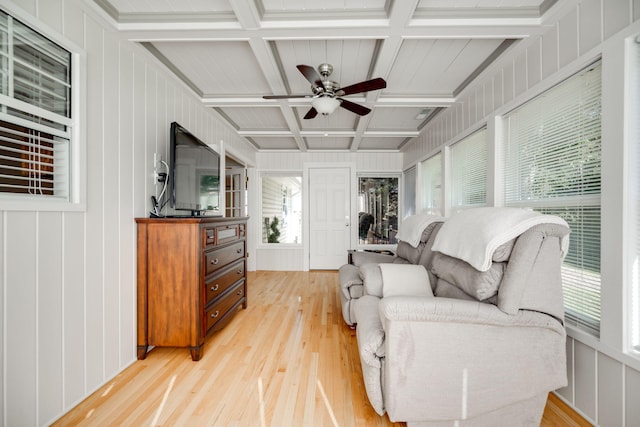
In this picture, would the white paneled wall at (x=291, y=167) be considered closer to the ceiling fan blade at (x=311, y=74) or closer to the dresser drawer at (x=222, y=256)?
the dresser drawer at (x=222, y=256)

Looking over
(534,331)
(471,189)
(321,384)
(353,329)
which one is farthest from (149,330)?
(471,189)

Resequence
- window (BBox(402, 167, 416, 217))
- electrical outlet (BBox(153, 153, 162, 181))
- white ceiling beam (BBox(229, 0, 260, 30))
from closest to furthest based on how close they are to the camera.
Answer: white ceiling beam (BBox(229, 0, 260, 30)) < electrical outlet (BBox(153, 153, 162, 181)) < window (BBox(402, 167, 416, 217))

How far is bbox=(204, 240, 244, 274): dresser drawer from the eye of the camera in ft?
7.22

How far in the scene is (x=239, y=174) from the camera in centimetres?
508

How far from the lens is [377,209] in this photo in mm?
5527

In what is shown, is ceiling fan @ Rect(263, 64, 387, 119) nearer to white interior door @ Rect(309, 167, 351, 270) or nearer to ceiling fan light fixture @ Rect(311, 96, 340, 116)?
ceiling fan light fixture @ Rect(311, 96, 340, 116)

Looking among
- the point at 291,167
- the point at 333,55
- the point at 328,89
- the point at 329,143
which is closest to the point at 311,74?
the point at 328,89

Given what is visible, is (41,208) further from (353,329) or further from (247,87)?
(353,329)

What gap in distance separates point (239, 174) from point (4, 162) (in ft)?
12.6

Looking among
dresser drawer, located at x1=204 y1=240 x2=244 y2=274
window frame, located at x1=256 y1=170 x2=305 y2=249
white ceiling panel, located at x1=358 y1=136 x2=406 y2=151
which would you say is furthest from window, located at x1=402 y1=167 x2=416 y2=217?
dresser drawer, located at x1=204 y1=240 x2=244 y2=274

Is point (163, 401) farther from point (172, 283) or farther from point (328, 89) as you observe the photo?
point (328, 89)

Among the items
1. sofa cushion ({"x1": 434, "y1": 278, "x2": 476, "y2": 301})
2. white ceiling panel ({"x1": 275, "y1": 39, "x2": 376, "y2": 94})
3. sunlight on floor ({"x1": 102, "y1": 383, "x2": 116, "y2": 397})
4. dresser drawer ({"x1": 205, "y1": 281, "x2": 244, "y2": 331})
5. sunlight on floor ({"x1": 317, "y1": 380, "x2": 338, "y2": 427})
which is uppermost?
white ceiling panel ({"x1": 275, "y1": 39, "x2": 376, "y2": 94})

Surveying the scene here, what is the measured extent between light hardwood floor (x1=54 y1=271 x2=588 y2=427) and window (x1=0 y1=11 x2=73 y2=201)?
1.25 metres

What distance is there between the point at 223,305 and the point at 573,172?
2.75 metres
